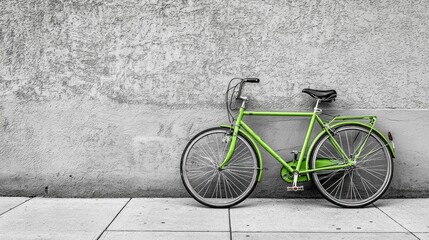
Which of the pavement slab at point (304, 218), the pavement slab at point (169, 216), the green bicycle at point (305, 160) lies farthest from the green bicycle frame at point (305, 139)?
the pavement slab at point (169, 216)

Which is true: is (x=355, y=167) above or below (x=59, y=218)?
above

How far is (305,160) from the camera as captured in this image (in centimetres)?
524

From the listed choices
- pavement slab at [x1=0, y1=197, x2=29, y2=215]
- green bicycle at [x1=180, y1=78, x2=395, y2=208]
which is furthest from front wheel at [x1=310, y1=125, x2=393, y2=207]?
pavement slab at [x1=0, y1=197, x2=29, y2=215]

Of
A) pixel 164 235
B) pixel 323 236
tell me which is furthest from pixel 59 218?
pixel 323 236

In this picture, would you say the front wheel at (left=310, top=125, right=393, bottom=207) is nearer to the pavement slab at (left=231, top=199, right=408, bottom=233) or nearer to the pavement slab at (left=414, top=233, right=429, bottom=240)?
the pavement slab at (left=231, top=199, right=408, bottom=233)

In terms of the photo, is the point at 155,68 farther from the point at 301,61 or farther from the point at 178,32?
the point at 301,61

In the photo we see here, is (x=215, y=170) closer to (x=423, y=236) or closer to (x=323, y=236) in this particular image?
(x=323, y=236)

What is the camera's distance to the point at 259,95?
17.9 feet

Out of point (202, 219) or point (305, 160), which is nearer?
point (202, 219)

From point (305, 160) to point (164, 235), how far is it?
6.20 ft

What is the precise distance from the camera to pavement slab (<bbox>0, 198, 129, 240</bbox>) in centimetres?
424

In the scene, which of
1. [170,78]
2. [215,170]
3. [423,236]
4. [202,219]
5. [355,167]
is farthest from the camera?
[170,78]

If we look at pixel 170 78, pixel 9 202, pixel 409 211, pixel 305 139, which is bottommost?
pixel 409 211

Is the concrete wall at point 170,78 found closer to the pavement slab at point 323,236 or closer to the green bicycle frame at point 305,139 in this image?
the green bicycle frame at point 305,139
